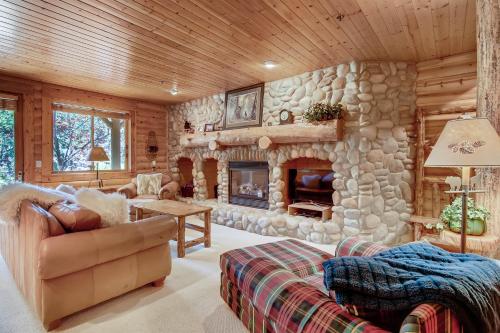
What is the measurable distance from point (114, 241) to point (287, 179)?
3.02 metres

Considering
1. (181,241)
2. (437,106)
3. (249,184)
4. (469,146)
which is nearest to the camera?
(469,146)

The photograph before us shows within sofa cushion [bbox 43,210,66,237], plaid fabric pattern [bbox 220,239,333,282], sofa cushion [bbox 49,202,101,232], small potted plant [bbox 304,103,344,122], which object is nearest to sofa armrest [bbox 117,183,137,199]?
sofa cushion [bbox 49,202,101,232]

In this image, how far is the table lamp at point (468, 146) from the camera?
1.66m

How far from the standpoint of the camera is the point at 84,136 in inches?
220

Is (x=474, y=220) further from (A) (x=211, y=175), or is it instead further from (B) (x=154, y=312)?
(A) (x=211, y=175)

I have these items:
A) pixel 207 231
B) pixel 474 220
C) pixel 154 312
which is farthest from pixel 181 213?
pixel 474 220

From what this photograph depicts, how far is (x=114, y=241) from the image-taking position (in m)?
2.17

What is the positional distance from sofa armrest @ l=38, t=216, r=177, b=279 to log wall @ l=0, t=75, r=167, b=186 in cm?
368

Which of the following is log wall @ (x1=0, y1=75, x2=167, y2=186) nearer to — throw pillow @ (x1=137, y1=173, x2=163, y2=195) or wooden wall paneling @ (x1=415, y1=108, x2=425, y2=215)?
throw pillow @ (x1=137, y1=173, x2=163, y2=195)

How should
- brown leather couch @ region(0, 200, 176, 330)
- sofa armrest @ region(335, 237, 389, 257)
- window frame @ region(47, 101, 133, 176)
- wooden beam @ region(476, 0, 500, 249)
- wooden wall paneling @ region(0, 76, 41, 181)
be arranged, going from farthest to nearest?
window frame @ region(47, 101, 133, 176), wooden wall paneling @ region(0, 76, 41, 181), wooden beam @ region(476, 0, 500, 249), brown leather couch @ region(0, 200, 176, 330), sofa armrest @ region(335, 237, 389, 257)

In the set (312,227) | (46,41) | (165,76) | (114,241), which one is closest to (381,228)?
(312,227)

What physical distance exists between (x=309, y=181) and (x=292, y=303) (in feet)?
11.2

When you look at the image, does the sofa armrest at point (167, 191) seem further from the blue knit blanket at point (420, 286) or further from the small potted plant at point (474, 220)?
the blue knit blanket at point (420, 286)

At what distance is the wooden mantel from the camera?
3779 millimetres
